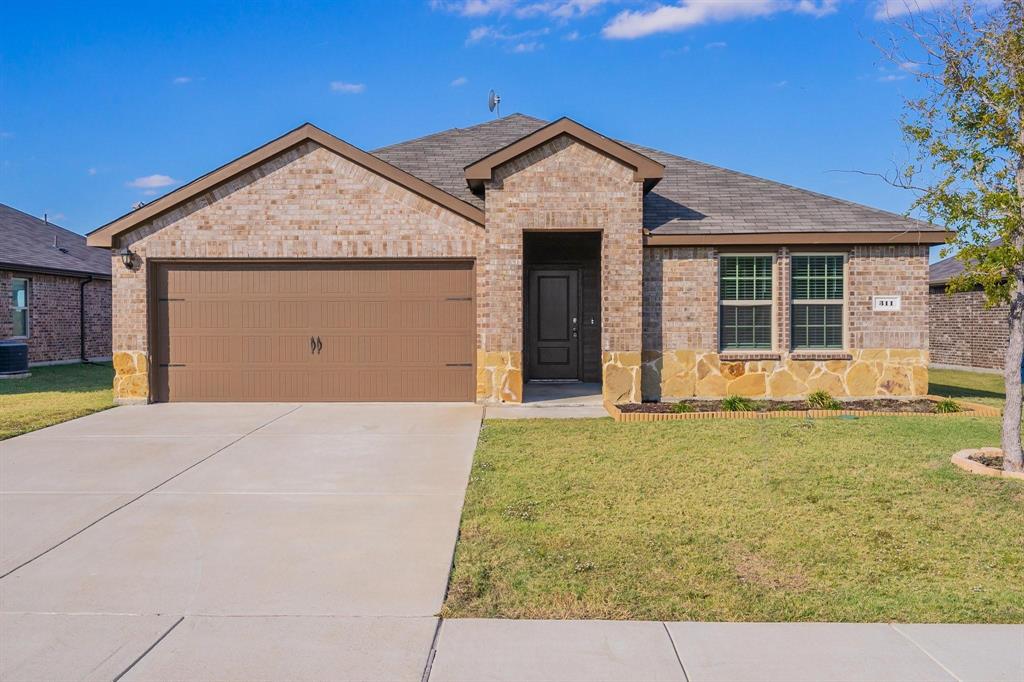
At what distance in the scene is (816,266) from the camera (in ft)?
41.5

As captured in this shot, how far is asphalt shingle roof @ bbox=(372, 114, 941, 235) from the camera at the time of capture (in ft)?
41.2

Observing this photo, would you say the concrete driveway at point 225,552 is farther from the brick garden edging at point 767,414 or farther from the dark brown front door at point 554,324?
the dark brown front door at point 554,324

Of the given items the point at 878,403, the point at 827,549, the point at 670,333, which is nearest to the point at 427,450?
the point at 827,549

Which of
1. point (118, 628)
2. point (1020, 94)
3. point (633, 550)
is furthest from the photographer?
point (1020, 94)

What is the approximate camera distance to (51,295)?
70.4 ft

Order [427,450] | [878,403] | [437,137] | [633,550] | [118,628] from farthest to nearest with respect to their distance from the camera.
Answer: [437,137]
[878,403]
[427,450]
[633,550]
[118,628]

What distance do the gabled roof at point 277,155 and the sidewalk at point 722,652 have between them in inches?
359

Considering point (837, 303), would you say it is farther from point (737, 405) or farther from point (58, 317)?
point (58, 317)

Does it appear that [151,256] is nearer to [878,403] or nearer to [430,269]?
[430,269]

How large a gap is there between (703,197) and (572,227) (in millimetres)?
3252

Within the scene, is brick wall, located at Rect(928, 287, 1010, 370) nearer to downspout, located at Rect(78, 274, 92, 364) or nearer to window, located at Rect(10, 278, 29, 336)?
downspout, located at Rect(78, 274, 92, 364)

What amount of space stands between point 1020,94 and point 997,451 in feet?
12.2

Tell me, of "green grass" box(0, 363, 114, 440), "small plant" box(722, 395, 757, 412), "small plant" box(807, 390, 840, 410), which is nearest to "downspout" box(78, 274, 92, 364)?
"green grass" box(0, 363, 114, 440)

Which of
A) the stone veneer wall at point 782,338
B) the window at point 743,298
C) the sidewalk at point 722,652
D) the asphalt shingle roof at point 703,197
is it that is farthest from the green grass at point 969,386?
the sidewalk at point 722,652
